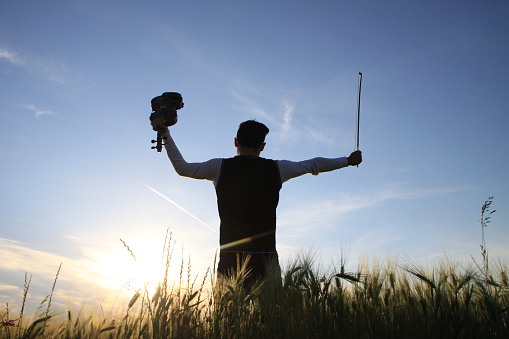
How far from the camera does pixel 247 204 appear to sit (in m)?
4.26

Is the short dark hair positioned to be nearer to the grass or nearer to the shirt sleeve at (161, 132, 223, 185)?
the shirt sleeve at (161, 132, 223, 185)

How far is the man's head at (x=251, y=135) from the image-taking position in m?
4.50

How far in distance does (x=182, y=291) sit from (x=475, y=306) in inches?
85.6

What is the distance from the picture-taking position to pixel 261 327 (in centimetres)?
289

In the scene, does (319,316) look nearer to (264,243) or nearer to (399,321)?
(399,321)

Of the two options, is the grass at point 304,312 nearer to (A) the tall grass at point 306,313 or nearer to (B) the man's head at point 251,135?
(A) the tall grass at point 306,313

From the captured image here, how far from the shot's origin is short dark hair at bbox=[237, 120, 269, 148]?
450 cm

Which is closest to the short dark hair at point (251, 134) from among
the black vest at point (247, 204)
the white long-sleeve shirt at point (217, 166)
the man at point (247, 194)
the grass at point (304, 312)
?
the man at point (247, 194)

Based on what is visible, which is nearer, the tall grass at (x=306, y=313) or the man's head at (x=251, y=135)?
the tall grass at (x=306, y=313)

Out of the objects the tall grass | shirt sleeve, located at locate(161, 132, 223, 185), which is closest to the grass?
the tall grass

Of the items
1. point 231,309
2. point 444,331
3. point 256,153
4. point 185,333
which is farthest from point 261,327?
point 256,153

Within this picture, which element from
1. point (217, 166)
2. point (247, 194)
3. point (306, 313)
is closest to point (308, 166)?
point (247, 194)

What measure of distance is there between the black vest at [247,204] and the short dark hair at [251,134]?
→ 0.55 ft

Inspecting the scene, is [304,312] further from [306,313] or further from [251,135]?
[251,135]
